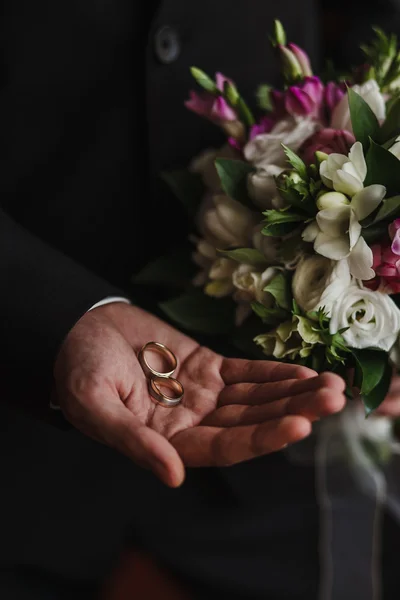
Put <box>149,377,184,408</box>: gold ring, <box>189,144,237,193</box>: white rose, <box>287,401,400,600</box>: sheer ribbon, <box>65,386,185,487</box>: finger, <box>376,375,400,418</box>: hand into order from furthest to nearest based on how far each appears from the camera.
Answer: <box>287,401,400,600</box>: sheer ribbon, <box>376,375,400,418</box>: hand, <box>189,144,237,193</box>: white rose, <box>149,377,184,408</box>: gold ring, <box>65,386,185,487</box>: finger

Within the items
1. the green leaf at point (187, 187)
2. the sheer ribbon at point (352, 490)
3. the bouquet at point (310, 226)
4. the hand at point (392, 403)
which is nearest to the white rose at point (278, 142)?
the bouquet at point (310, 226)

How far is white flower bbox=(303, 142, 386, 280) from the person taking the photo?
1.62ft

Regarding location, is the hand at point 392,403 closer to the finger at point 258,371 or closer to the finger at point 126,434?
the finger at point 258,371

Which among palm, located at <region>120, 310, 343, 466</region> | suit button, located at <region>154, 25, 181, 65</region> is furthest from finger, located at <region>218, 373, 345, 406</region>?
suit button, located at <region>154, 25, 181, 65</region>

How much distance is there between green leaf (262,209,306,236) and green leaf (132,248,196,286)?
0.19 metres

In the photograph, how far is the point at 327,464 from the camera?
114cm

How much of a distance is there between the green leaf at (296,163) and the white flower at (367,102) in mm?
66

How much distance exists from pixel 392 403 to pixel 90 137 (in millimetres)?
493

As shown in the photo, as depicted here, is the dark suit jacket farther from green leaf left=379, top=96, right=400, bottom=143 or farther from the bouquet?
green leaf left=379, top=96, right=400, bottom=143

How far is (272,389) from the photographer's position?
19.6 inches

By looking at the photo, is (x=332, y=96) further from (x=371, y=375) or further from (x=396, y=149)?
(x=371, y=375)

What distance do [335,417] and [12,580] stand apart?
584 millimetres

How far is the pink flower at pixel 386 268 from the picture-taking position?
1.63 feet

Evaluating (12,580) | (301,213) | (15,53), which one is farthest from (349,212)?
(12,580)
